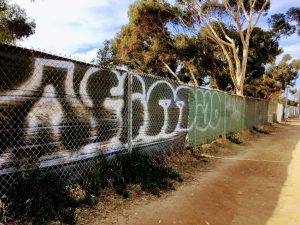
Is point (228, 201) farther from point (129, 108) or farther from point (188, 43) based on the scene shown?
point (188, 43)

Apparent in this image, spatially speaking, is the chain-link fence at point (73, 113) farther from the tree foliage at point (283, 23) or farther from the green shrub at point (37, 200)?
the tree foliage at point (283, 23)

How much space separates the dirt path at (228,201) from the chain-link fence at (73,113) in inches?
42.5

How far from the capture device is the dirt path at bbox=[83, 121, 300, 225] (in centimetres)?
421

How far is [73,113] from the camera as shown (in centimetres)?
450

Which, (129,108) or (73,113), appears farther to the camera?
(129,108)

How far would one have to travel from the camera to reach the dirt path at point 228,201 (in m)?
4.21

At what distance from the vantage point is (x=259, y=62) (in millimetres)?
24000

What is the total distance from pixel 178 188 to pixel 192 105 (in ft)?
11.3

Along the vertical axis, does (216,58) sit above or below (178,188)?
above

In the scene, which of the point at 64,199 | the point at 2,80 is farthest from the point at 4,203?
the point at 2,80

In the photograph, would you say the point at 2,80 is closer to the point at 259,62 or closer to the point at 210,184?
the point at 210,184

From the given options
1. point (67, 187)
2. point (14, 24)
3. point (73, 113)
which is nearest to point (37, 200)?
point (67, 187)

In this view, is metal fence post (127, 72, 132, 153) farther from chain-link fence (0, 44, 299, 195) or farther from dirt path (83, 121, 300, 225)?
dirt path (83, 121, 300, 225)

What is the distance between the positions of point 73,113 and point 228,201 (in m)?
2.69
